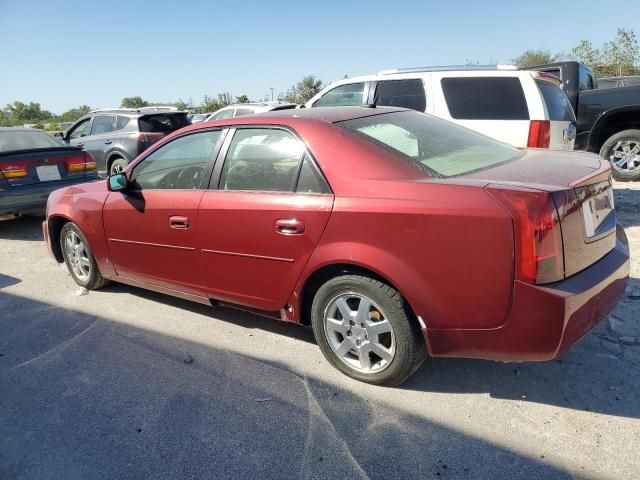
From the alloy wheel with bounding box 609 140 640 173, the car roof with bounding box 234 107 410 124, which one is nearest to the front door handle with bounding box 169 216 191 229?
the car roof with bounding box 234 107 410 124

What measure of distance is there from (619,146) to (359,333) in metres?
7.11

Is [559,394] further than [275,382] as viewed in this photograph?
No

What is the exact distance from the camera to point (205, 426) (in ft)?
8.46

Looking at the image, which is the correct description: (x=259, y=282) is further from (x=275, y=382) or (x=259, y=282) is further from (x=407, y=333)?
(x=407, y=333)

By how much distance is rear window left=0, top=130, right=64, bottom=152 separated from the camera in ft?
23.0

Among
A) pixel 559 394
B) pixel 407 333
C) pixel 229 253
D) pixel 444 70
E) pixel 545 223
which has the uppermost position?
pixel 444 70

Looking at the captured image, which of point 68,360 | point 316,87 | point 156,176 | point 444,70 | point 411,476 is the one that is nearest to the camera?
point 411,476

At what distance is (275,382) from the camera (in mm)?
2951

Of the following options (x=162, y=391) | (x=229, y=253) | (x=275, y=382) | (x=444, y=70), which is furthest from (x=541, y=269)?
(x=444, y=70)

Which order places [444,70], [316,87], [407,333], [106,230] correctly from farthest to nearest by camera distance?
[316,87] < [444,70] < [106,230] < [407,333]

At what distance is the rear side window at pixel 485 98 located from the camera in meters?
5.41

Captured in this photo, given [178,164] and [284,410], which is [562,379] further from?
[178,164]

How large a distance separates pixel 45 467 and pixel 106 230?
2141mm

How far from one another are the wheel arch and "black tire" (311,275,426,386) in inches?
272
